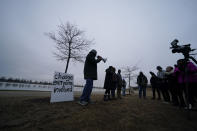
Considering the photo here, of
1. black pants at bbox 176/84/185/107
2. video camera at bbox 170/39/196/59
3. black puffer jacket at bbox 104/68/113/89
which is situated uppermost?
video camera at bbox 170/39/196/59

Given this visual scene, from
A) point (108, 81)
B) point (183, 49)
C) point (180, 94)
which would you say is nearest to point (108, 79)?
point (108, 81)

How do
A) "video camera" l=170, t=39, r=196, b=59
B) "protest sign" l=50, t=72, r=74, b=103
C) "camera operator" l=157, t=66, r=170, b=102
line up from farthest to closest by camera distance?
"camera operator" l=157, t=66, r=170, b=102 < "protest sign" l=50, t=72, r=74, b=103 < "video camera" l=170, t=39, r=196, b=59

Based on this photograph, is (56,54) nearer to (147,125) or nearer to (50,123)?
(50,123)

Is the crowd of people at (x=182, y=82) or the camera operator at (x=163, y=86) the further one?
the camera operator at (x=163, y=86)

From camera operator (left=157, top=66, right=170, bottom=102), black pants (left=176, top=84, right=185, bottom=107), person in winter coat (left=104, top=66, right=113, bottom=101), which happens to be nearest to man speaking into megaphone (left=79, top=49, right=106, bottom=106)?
person in winter coat (left=104, top=66, right=113, bottom=101)

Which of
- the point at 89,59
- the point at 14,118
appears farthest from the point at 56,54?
the point at 14,118

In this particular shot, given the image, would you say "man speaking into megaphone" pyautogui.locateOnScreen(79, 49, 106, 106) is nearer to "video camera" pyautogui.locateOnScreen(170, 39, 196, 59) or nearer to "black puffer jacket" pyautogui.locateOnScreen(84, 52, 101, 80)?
"black puffer jacket" pyautogui.locateOnScreen(84, 52, 101, 80)

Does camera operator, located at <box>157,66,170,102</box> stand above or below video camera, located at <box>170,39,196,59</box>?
below

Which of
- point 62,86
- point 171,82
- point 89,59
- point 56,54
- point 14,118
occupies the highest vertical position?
point 56,54

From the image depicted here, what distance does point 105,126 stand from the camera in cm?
235

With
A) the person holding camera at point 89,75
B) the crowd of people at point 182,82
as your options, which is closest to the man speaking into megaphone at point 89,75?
the person holding camera at point 89,75

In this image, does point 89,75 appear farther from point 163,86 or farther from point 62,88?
point 163,86

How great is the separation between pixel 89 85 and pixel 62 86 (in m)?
1.92

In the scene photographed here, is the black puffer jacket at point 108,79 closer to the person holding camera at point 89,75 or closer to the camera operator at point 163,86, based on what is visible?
the person holding camera at point 89,75
